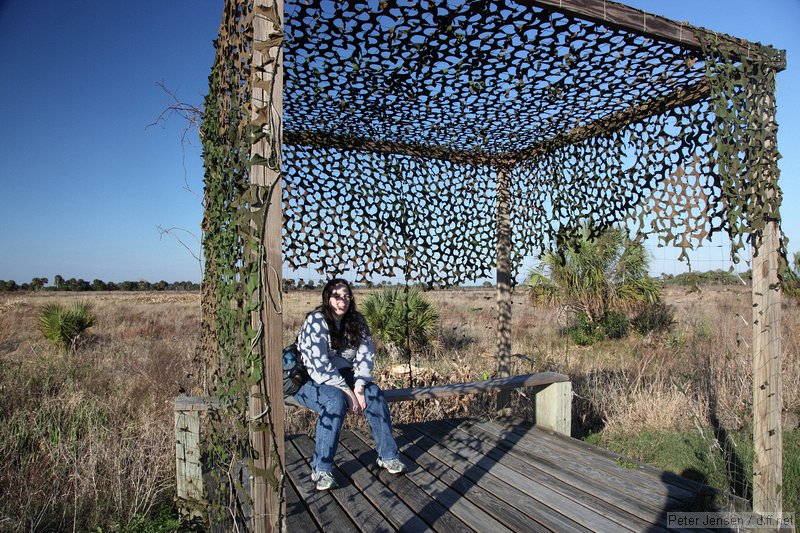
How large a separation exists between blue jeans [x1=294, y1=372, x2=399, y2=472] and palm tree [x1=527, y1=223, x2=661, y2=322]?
6327mm

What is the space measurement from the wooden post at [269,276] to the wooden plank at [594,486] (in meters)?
1.70

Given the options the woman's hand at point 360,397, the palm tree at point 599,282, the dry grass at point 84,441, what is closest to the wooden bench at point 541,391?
the woman's hand at point 360,397

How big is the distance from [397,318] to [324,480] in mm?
4944

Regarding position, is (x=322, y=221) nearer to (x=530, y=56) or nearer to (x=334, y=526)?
(x=530, y=56)

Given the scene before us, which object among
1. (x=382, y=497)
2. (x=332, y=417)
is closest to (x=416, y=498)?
(x=382, y=497)

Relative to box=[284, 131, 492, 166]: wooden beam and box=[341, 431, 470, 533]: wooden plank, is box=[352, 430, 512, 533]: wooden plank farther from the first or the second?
box=[284, 131, 492, 166]: wooden beam

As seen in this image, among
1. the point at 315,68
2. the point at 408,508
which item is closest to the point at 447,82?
the point at 315,68

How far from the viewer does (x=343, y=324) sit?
10.5 feet

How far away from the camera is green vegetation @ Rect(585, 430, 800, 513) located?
10.3 feet

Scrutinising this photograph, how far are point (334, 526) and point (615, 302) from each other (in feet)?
25.2

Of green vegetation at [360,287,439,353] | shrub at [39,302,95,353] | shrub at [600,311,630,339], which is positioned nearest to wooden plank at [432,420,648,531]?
green vegetation at [360,287,439,353]

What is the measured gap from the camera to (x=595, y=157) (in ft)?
12.2

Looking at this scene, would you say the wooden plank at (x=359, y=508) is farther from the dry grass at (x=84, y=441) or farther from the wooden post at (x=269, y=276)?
the dry grass at (x=84, y=441)

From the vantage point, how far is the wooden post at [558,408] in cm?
386
